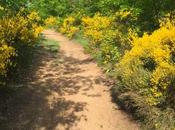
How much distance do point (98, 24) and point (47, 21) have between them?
9.61 metres

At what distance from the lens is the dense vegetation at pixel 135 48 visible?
25.3 feet

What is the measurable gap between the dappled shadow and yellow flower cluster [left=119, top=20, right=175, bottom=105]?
5.73ft

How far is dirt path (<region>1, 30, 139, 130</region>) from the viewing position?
8414mm

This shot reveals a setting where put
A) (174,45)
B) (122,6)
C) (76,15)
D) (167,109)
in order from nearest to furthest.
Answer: (167,109), (174,45), (122,6), (76,15)

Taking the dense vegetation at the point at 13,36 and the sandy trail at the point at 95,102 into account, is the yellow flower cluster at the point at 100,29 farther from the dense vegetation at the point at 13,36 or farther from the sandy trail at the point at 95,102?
the dense vegetation at the point at 13,36

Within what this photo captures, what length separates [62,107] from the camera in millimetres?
9203

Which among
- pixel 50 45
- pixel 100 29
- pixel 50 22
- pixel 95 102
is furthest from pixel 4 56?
pixel 50 22

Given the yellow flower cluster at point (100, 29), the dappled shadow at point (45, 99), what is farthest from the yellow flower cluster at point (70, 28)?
the dappled shadow at point (45, 99)

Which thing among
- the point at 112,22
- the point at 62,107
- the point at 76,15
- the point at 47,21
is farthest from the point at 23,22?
the point at 47,21

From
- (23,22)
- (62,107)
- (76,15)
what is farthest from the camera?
(76,15)

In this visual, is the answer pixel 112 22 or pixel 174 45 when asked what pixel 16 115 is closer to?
pixel 174 45

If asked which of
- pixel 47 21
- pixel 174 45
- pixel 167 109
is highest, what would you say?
pixel 174 45

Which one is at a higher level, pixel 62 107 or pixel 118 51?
pixel 118 51

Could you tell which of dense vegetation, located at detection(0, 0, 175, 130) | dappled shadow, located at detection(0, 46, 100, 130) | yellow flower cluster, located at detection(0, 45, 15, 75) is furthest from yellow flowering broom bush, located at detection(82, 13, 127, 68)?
yellow flower cluster, located at detection(0, 45, 15, 75)
